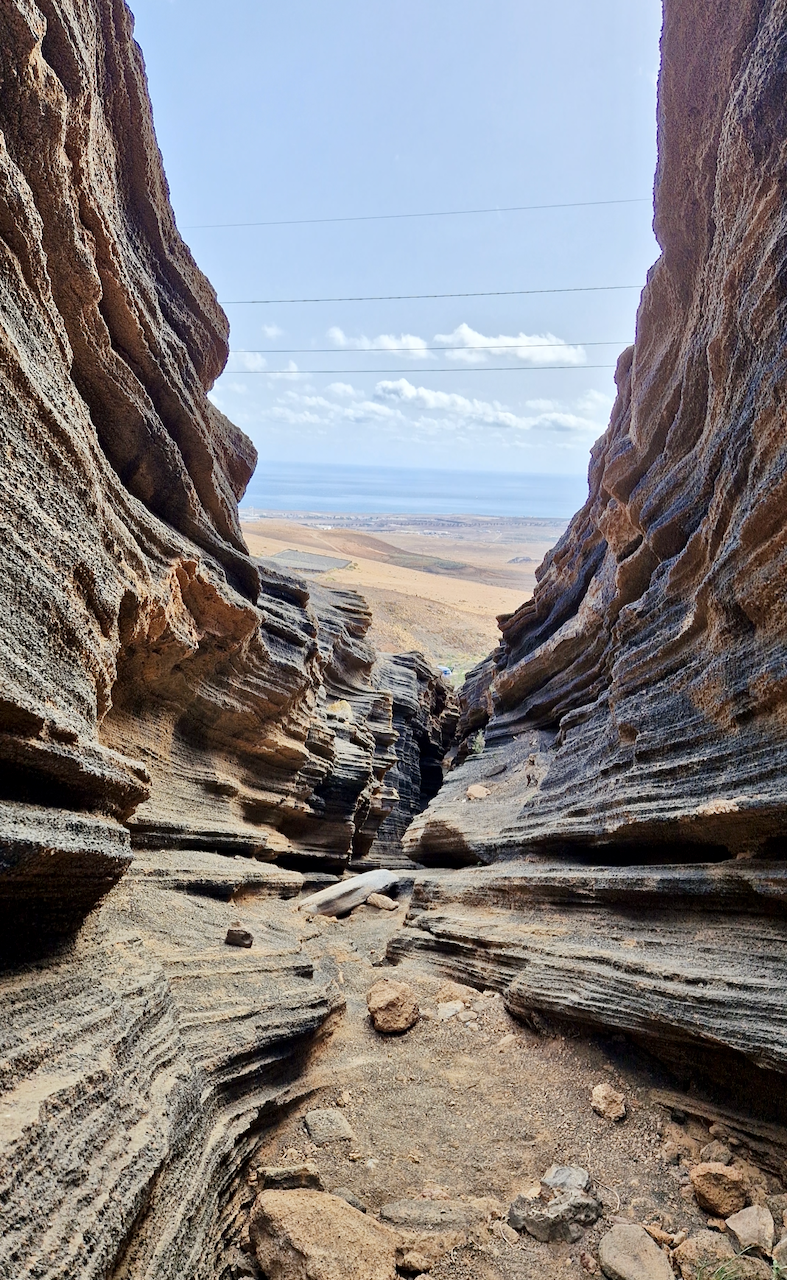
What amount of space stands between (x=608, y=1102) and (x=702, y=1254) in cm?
156

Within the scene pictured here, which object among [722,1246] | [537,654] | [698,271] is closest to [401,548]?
[537,654]

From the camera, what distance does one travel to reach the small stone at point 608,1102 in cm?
536

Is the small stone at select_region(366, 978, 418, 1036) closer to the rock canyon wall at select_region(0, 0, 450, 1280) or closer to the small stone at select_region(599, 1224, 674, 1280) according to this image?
the rock canyon wall at select_region(0, 0, 450, 1280)

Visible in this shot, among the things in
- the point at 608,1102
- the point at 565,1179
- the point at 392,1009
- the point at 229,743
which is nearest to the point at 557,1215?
the point at 565,1179

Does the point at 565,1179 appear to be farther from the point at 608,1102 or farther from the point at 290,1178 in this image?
the point at 290,1178

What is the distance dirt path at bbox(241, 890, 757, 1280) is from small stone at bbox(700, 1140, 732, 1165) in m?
0.21

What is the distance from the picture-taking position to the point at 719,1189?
431 cm

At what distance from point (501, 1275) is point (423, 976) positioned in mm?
5091

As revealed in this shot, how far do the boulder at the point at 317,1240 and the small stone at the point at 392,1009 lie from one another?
301 cm

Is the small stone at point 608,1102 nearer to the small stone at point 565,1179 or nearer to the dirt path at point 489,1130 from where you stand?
the dirt path at point 489,1130

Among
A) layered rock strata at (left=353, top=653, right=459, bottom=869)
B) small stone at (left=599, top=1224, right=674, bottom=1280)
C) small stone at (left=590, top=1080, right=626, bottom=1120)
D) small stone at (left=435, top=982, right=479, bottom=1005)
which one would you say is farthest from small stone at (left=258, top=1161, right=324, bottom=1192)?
layered rock strata at (left=353, top=653, right=459, bottom=869)

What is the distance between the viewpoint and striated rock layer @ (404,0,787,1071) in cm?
573

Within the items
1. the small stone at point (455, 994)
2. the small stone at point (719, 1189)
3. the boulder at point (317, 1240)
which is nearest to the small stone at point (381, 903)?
the small stone at point (455, 994)

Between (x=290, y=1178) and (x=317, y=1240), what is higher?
(x=317, y=1240)
